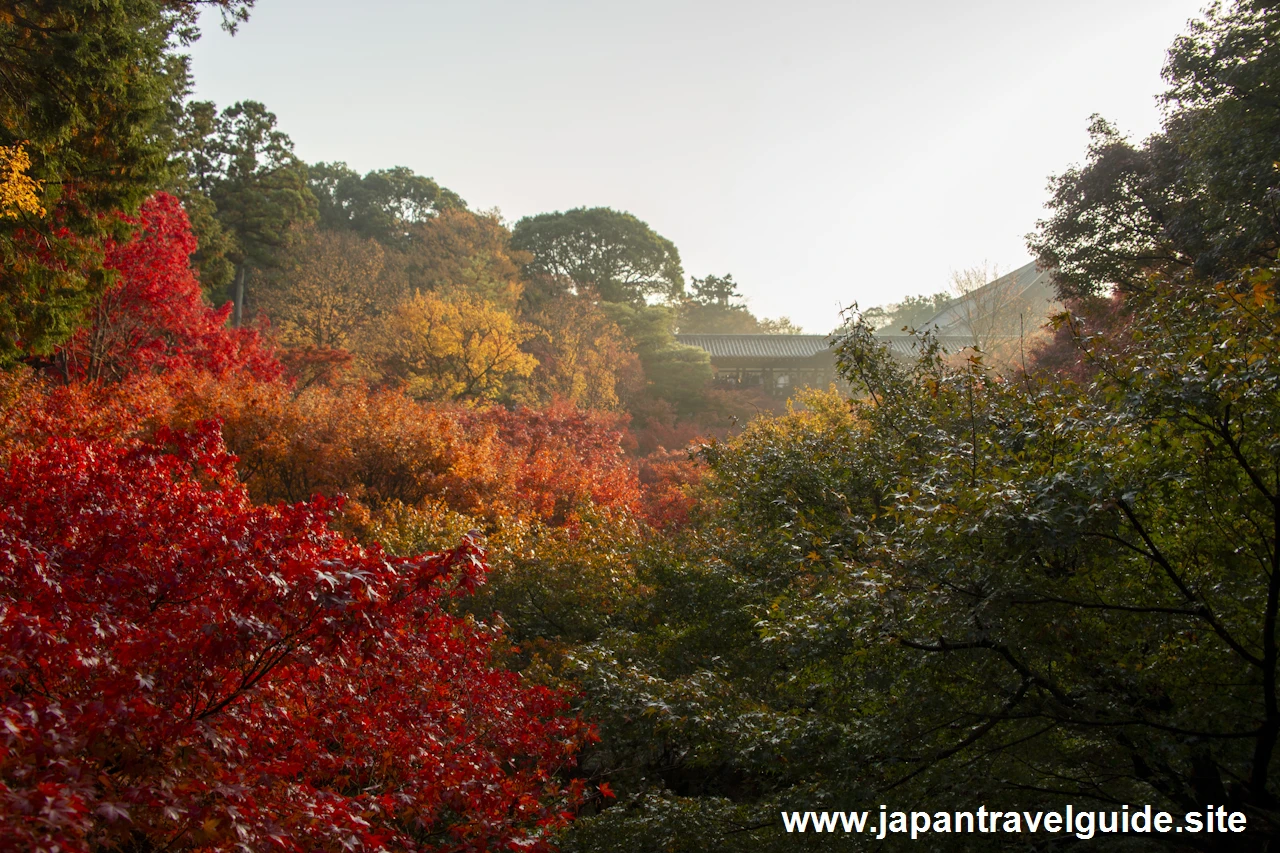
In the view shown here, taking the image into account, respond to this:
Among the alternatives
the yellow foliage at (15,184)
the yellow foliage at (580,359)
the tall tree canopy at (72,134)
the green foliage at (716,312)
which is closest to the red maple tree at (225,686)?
the yellow foliage at (15,184)

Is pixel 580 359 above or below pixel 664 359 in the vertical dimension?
below

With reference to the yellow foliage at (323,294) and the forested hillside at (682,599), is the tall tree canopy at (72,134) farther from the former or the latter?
the yellow foliage at (323,294)

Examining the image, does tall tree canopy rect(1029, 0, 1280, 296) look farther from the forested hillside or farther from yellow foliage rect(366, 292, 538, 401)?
yellow foliage rect(366, 292, 538, 401)

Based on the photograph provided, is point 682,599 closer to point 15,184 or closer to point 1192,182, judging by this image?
point 15,184

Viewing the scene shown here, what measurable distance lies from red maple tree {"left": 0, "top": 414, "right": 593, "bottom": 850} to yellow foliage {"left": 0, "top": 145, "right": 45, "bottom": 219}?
4468mm

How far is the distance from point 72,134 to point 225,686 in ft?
33.5

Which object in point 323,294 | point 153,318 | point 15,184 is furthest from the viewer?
point 323,294

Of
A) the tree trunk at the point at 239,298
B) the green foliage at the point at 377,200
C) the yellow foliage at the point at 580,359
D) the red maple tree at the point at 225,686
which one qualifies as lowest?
the red maple tree at the point at 225,686

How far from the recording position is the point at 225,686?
3.64 meters

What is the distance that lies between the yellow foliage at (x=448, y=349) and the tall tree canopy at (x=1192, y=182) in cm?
1651

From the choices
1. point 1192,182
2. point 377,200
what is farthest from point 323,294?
point 1192,182

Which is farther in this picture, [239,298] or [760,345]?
[760,345]

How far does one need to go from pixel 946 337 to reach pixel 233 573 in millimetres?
39026

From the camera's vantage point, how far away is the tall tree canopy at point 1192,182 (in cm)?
1031
